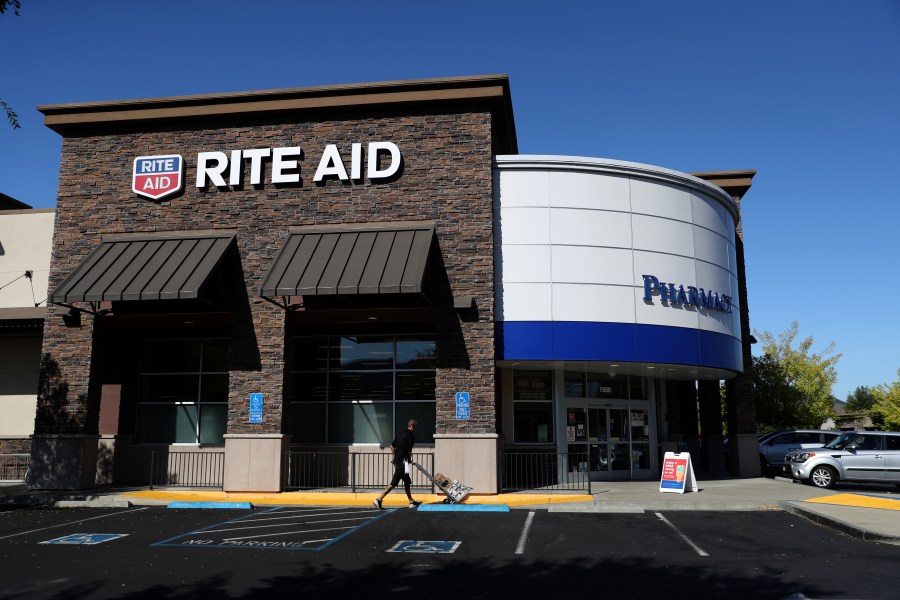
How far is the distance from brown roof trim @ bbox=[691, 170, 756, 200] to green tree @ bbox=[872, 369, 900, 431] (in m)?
A: 29.4

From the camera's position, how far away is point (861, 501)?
16344 mm

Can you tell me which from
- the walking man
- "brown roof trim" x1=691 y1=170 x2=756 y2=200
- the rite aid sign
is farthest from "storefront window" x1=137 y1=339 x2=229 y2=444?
"brown roof trim" x1=691 y1=170 x2=756 y2=200

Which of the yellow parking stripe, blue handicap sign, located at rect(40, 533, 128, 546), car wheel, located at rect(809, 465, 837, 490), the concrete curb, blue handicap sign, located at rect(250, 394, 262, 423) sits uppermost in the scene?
blue handicap sign, located at rect(250, 394, 262, 423)

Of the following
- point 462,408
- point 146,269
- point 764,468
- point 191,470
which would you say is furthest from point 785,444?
point 146,269

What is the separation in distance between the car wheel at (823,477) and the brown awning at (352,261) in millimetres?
12818

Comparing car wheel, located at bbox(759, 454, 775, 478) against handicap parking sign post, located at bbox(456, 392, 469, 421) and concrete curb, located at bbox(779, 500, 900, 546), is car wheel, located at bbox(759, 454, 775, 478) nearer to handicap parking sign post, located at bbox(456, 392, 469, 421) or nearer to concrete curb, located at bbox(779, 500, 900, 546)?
concrete curb, located at bbox(779, 500, 900, 546)

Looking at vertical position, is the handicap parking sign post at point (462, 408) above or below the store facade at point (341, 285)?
below

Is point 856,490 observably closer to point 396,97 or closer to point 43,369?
point 396,97

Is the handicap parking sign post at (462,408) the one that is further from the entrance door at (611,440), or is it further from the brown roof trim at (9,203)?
the brown roof trim at (9,203)

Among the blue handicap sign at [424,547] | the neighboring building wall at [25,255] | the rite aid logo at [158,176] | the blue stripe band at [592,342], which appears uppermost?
the rite aid logo at [158,176]

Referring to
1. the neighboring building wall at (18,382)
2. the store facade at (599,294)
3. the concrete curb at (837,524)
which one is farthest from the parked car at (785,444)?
the neighboring building wall at (18,382)

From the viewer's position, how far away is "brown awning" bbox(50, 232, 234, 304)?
17.8 metres

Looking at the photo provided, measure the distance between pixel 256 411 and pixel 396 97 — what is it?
8794 millimetres

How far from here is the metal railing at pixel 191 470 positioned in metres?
20.0
